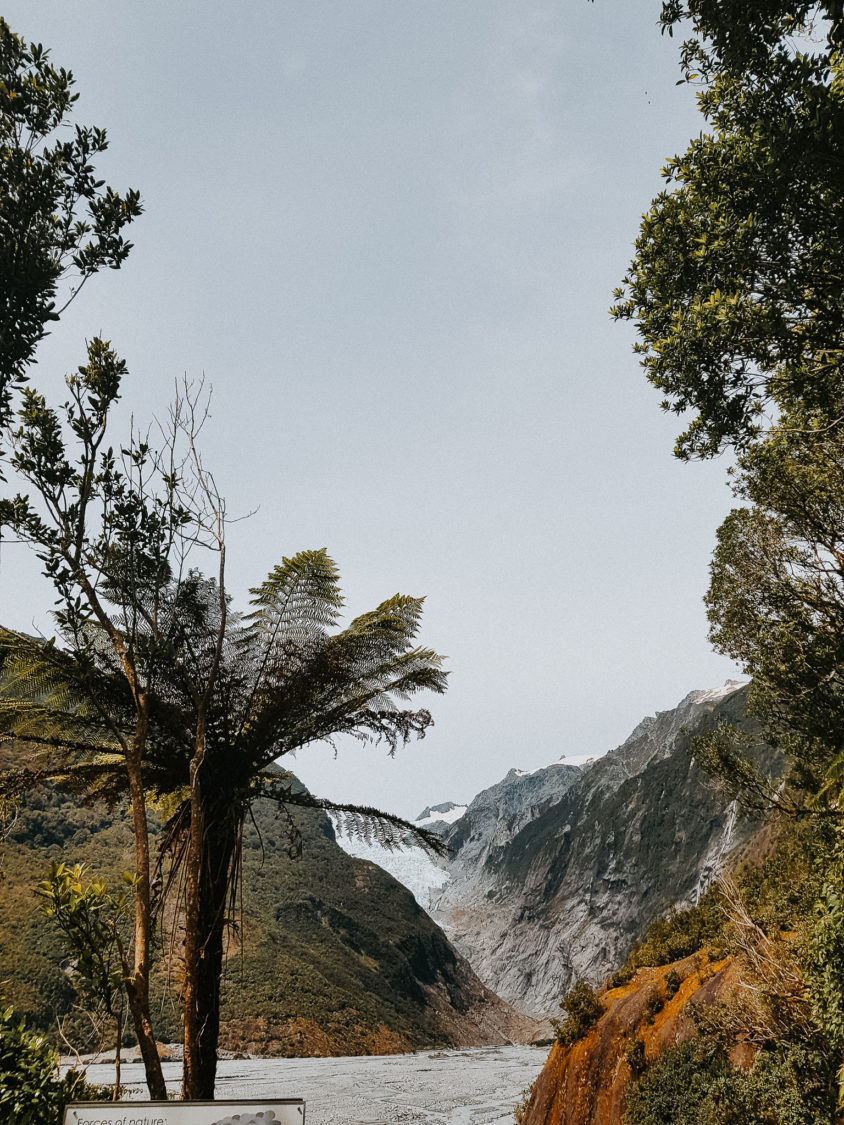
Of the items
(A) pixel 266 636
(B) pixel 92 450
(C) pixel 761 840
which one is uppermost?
(B) pixel 92 450

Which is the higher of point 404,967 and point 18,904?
point 18,904

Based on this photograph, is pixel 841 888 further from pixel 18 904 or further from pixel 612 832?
pixel 612 832

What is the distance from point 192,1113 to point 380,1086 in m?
33.9

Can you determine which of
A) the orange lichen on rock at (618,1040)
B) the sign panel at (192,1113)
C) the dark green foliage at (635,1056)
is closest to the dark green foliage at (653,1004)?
the orange lichen on rock at (618,1040)

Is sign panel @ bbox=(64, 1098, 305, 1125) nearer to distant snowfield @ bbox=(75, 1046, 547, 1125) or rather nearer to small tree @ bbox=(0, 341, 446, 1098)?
small tree @ bbox=(0, 341, 446, 1098)

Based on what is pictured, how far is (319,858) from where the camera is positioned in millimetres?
85188

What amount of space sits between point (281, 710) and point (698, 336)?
4838 millimetres

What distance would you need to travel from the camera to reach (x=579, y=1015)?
9859 mm

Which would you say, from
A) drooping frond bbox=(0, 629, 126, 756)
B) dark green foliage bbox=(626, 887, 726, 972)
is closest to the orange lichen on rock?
dark green foliage bbox=(626, 887, 726, 972)

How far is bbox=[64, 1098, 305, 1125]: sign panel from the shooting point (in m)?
1.87

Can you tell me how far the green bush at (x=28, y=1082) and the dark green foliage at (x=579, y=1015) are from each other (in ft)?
28.2

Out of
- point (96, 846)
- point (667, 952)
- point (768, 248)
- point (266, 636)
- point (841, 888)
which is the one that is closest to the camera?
point (841, 888)

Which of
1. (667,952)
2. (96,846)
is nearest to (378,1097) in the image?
(667,952)

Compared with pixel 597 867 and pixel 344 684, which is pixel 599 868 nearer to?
pixel 597 867
